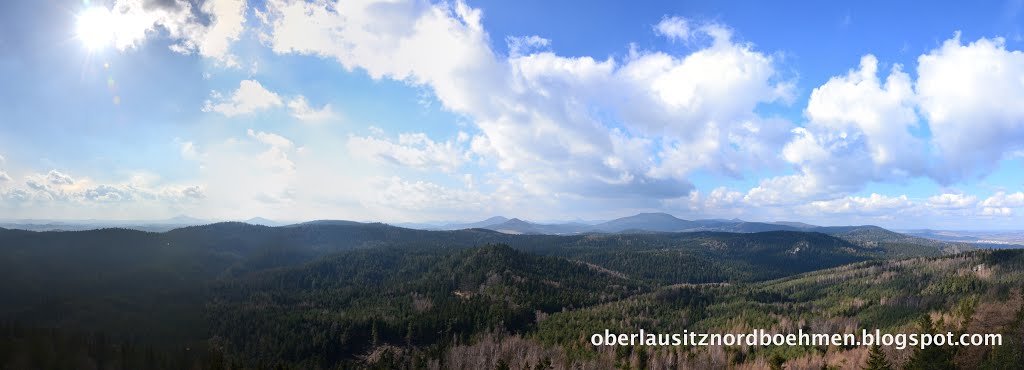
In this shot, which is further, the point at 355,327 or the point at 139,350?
the point at 355,327

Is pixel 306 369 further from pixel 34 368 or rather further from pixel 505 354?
pixel 34 368

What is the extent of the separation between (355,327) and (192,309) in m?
76.5

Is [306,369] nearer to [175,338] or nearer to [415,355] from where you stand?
[415,355]

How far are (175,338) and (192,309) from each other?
35460 mm

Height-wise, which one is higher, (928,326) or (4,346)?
(4,346)

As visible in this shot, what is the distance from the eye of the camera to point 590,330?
196625 mm

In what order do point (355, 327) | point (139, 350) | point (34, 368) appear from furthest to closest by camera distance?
point (355, 327) < point (139, 350) < point (34, 368)

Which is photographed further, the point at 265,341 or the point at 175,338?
the point at 265,341

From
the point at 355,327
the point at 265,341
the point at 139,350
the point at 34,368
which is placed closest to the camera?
the point at 34,368

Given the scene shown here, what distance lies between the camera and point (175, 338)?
87.2m

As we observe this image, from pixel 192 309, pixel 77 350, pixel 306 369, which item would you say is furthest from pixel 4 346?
pixel 306 369

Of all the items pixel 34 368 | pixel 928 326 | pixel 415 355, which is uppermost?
pixel 34 368

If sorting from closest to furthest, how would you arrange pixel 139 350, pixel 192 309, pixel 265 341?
pixel 139 350
pixel 192 309
pixel 265 341

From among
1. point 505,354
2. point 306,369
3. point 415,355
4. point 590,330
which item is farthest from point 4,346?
point 590,330
